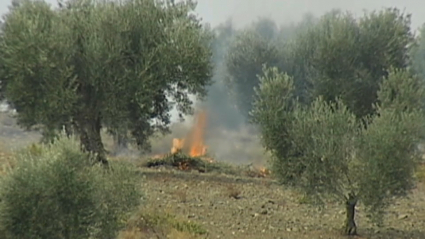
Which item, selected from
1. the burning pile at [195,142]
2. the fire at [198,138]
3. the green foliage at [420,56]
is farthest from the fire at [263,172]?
the green foliage at [420,56]

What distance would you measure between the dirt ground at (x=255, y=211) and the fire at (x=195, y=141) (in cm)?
903

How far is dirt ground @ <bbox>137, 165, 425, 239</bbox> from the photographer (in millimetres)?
18000

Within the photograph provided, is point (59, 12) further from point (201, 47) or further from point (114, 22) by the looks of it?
point (201, 47)

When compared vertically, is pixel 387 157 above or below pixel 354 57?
below

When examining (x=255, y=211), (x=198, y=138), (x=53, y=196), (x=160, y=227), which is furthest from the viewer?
(x=198, y=138)

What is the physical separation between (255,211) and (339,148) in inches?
179

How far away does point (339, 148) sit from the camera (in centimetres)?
1716

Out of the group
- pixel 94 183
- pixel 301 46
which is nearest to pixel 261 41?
pixel 301 46

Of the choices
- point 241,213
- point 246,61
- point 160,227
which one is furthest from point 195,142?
point 160,227

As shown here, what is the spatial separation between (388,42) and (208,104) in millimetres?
13883

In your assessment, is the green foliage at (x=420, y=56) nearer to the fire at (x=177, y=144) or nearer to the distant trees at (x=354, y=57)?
the distant trees at (x=354, y=57)

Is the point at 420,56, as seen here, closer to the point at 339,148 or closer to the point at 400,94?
the point at 400,94

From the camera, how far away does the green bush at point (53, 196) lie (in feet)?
36.0

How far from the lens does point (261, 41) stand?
4341 centimetres
